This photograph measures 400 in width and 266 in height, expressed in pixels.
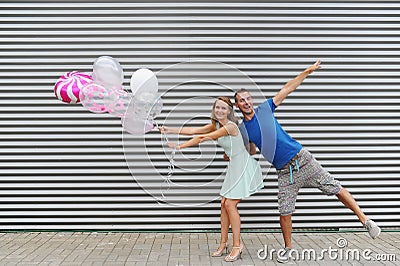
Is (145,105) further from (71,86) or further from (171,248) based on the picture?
(171,248)

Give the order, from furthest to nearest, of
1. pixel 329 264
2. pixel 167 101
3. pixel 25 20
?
pixel 25 20
pixel 167 101
pixel 329 264

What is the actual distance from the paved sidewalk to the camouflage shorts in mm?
613

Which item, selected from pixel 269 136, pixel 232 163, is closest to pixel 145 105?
pixel 232 163

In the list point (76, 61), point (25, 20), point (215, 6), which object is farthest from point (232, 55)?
point (25, 20)

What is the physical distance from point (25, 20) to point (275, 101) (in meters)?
3.43

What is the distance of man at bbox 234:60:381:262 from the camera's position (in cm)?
665

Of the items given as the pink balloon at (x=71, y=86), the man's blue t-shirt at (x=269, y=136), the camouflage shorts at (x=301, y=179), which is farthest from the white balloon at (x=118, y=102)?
the camouflage shorts at (x=301, y=179)

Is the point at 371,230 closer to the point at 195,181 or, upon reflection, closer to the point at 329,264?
the point at 329,264

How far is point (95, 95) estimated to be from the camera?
6.25 m

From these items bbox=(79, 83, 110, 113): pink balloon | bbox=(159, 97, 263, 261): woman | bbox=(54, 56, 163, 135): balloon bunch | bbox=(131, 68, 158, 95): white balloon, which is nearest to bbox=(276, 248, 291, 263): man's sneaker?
bbox=(159, 97, 263, 261): woman

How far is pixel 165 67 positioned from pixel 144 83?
6.09 ft

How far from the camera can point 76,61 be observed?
815 cm

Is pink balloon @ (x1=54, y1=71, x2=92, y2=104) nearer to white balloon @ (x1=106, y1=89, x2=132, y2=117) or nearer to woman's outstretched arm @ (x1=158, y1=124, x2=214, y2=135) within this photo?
white balloon @ (x1=106, y1=89, x2=132, y2=117)

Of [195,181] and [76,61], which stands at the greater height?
[76,61]
